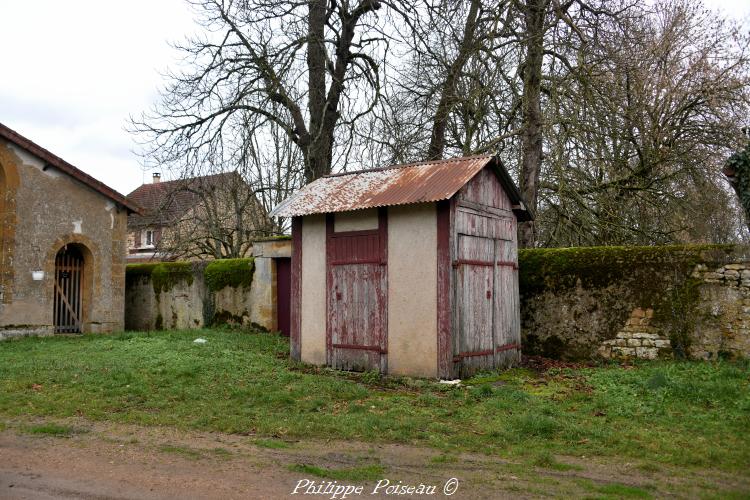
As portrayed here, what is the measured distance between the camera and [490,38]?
43.2 ft

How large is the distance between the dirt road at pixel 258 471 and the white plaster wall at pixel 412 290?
3730mm

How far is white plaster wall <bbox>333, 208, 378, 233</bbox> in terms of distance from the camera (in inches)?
432

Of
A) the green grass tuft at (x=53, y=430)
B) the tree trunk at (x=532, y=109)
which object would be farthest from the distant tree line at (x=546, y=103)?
the green grass tuft at (x=53, y=430)

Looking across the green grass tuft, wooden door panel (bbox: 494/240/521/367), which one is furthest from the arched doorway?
wooden door panel (bbox: 494/240/521/367)

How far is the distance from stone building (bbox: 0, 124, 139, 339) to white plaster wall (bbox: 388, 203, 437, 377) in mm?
9942

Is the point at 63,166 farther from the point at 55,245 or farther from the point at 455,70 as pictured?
the point at 455,70

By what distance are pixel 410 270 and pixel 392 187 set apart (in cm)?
159

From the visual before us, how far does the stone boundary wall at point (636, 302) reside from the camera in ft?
34.6

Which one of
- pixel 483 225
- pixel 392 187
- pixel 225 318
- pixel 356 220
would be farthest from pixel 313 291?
pixel 225 318

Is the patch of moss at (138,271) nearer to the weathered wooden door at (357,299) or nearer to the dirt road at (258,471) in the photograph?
the weathered wooden door at (357,299)


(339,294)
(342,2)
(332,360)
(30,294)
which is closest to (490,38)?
(342,2)

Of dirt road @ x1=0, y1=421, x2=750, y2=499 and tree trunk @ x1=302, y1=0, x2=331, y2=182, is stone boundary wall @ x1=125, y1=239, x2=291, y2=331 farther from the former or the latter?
dirt road @ x1=0, y1=421, x2=750, y2=499

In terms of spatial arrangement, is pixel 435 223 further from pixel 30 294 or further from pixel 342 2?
pixel 30 294

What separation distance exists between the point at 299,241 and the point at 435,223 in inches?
119
